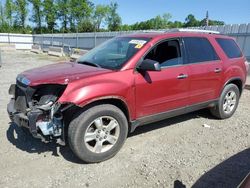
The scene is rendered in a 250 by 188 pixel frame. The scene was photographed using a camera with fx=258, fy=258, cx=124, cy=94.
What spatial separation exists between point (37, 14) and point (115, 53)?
2328 inches

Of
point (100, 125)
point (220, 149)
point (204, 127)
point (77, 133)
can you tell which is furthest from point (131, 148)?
point (204, 127)

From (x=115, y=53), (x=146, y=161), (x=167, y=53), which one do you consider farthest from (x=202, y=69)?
(x=146, y=161)

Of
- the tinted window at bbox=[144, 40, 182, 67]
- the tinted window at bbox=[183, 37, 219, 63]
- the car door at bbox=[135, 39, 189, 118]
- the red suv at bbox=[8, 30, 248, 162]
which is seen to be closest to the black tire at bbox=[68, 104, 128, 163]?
the red suv at bbox=[8, 30, 248, 162]

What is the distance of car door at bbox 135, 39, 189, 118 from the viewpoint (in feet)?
13.0

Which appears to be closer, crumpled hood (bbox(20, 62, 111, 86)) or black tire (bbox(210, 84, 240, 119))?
crumpled hood (bbox(20, 62, 111, 86))

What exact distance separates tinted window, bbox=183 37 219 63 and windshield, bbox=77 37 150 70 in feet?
2.97

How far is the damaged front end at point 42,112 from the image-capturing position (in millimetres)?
3345

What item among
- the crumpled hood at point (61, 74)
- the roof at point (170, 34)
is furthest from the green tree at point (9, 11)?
the crumpled hood at point (61, 74)

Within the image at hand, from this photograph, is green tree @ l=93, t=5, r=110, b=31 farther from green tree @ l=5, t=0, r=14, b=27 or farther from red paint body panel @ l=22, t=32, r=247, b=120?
red paint body panel @ l=22, t=32, r=247, b=120

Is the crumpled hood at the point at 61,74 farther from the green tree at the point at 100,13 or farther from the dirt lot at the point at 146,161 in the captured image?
the green tree at the point at 100,13

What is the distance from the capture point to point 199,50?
15.9 feet

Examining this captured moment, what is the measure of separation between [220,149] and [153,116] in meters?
Answer: 1.21

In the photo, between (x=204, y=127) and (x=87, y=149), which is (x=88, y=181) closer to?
(x=87, y=149)

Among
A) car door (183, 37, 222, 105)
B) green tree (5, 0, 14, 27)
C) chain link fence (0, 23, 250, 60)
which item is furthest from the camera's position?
green tree (5, 0, 14, 27)
